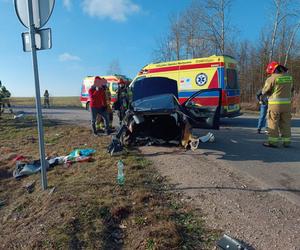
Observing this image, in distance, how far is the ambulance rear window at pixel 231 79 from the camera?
11719 mm

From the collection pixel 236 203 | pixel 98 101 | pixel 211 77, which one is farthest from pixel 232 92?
pixel 236 203

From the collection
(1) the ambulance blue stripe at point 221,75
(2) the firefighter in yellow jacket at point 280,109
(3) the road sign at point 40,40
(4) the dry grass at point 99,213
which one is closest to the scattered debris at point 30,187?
(4) the dry grass at point 99,213

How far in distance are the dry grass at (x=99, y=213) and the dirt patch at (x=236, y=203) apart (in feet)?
0.71

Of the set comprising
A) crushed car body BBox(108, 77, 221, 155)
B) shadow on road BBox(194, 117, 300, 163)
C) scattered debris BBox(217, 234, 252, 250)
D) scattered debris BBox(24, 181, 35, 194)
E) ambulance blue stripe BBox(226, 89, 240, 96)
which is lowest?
scattered debris BBox(24, 181, 35, 194)

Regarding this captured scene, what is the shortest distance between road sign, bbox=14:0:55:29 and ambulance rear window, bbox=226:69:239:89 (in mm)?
8989

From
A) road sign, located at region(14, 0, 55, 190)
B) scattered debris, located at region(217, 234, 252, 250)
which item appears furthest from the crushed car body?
scattered debris, located at region(217, 234, 252, 250)

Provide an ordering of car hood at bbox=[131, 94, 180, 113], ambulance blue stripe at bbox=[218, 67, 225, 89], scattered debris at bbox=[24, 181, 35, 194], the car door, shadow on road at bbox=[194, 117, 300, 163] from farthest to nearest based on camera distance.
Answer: ambulance blue stripe at bbox=[218, 67, 225, 89] → the car door → car hood at bbox=[131, 94, 180, 113] → shadow on road at bbox=[194, 117, 300, 163] → scattered debris at bbox=[24, 181, 35, 194]

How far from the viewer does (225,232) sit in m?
2.90

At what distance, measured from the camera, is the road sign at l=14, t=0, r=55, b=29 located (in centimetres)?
386

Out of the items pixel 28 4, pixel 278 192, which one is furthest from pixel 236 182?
pixel 28 4

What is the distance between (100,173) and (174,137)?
8.45 feet

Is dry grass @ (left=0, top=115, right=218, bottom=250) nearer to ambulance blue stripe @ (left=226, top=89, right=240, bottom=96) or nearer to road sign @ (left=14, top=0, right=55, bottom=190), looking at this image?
road sign @ (left=14, top=0, right=55, bottom=190)

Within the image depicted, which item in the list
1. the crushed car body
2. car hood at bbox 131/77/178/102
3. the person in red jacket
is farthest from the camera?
the person in red jacket

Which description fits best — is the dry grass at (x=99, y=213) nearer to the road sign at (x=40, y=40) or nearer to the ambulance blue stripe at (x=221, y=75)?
the road sign at (x=40, y=40)
